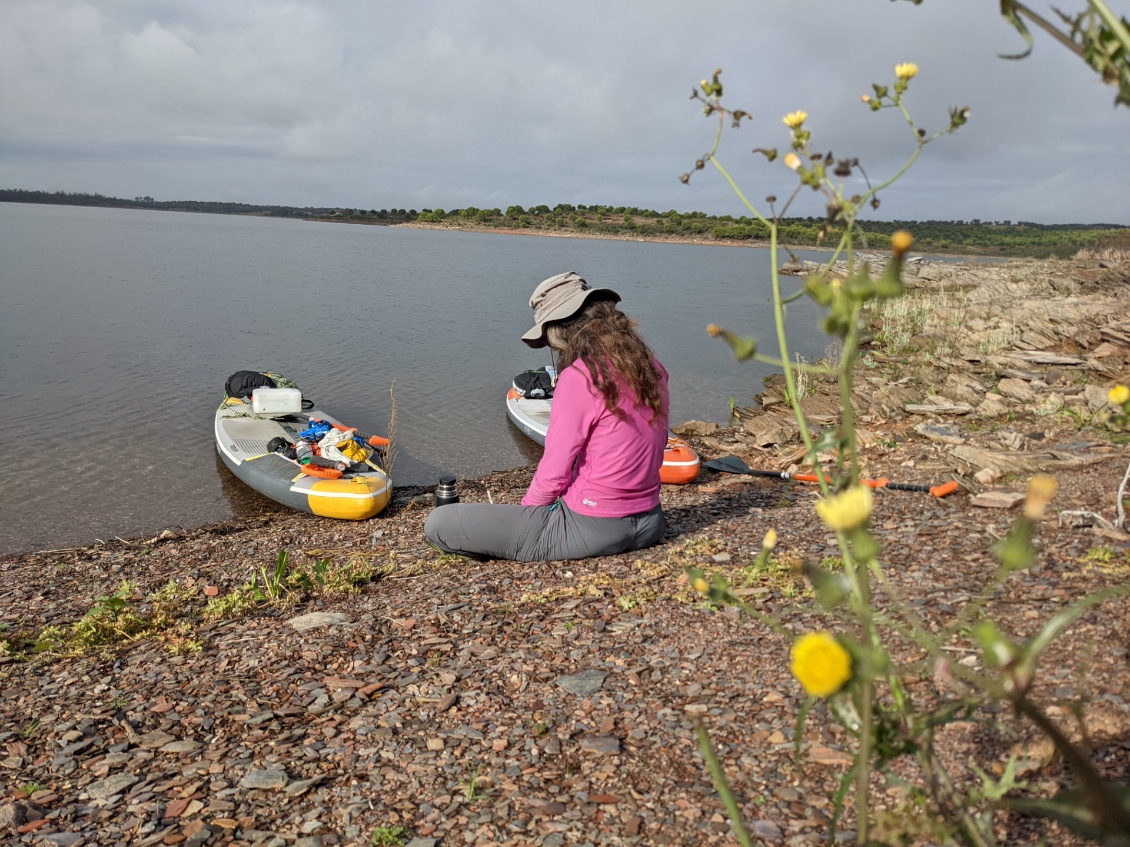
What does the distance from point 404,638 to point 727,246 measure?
Result: 103 meters

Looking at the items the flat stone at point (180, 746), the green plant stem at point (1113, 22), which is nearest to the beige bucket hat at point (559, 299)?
the flat stone at point (180, 746)

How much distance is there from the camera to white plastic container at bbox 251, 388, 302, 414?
12.9m

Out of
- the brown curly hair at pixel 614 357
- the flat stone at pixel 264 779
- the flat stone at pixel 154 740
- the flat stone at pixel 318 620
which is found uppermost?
the brown curly hair at pixel 614 357

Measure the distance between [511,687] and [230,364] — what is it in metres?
17.7

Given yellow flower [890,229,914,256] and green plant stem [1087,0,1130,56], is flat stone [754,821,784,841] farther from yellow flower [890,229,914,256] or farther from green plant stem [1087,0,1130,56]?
green plant stem [1087,0,1130,56]

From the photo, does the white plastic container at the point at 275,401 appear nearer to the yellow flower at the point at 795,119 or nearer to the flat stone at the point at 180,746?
the flat stone at the point at 180,746

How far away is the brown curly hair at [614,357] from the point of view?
210 inches

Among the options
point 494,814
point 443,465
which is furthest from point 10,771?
point 443,465

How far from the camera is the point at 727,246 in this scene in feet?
338

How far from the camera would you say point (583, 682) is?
12.3ft

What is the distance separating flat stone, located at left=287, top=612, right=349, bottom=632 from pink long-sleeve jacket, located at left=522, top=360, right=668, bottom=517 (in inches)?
56.8

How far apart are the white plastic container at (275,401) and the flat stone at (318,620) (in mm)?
8502

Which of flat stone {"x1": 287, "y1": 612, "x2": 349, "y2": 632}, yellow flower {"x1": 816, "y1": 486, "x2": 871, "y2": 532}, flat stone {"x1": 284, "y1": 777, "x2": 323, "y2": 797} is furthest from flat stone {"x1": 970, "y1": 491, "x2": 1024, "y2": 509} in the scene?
yellow flower {"x1": 816, "y1": 486, "x2": 871, "y2": 532}

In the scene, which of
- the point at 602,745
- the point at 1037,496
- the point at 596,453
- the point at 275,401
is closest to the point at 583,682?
the point at 602,745
